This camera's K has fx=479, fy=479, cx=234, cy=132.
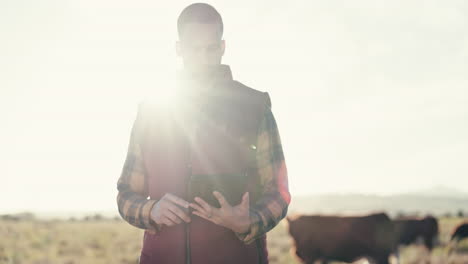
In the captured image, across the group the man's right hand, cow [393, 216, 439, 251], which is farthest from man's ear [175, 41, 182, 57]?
cow [393, 216, 439, 251]

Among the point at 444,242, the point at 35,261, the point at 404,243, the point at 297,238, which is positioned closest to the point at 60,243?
the point at 35,261

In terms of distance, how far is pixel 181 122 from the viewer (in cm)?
225

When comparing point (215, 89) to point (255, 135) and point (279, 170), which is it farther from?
point (279, 170)

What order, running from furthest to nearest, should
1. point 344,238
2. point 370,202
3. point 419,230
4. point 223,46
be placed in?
point 370,202 < point 419,230 < point 344,238 < point 223,46

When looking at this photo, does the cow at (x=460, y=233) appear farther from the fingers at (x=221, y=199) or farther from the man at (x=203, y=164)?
the fingers at (x=221, y=199)

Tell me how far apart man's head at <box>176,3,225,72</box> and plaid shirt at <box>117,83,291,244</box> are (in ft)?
1.19

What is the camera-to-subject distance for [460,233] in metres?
15.8

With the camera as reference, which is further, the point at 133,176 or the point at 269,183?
the point at 133,176

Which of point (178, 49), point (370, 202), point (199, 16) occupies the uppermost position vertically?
point (199, 16)

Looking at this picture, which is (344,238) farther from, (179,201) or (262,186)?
(179,201)

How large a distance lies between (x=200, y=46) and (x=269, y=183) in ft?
Result: 2.35

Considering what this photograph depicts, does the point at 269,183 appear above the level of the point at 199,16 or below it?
below

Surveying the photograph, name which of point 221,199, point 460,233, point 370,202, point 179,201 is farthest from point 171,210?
point 370,202

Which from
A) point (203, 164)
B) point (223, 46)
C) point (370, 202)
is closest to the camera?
point (203, 164)
